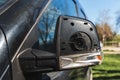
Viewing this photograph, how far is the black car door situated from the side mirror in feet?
0.36

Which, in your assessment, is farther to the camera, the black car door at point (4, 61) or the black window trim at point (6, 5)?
the black window trim at point (6, 5)

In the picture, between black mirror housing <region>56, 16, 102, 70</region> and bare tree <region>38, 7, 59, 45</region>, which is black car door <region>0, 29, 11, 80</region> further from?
bare tree <region>38, 7, 59, 45</region>

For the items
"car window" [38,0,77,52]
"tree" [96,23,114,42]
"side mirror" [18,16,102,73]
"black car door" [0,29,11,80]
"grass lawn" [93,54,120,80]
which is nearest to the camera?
"black car door" [0,29,11,80]

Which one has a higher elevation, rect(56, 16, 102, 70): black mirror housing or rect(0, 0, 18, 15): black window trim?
rect(0, 0, 18, 15): black window trim

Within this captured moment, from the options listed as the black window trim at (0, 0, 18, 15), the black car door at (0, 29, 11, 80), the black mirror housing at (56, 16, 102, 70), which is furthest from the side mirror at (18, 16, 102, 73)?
the black window trim at (0, 0, 18, 15)

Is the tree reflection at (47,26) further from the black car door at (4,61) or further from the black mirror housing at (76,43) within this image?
the black car door at (4,61)

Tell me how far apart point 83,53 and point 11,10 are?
0.43 m

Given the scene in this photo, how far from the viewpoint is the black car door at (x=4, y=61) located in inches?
79.7

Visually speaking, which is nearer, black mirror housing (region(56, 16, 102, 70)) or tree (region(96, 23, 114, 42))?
black mirror housing (region(56, 16, 102, 70))

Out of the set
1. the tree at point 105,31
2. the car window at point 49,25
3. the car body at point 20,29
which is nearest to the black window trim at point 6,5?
the car body at point 20,29

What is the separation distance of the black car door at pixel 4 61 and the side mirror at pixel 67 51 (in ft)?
0.36

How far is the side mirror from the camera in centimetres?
215

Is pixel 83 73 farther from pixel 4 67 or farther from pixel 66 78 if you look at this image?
pixel 4 67

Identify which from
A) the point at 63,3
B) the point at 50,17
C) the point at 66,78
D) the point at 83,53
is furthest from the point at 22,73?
the point at 63,3
